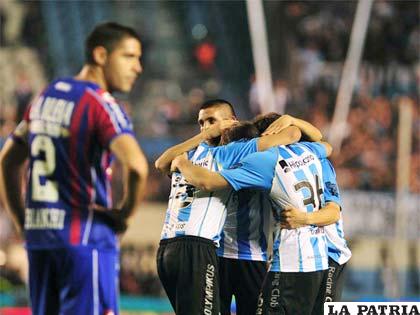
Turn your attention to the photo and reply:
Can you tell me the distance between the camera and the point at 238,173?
4.79m

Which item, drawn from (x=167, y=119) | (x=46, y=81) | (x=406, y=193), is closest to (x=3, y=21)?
(x=46, y=81)

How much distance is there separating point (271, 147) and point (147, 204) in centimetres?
1117

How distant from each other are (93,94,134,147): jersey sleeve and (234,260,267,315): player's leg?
1.78 meters

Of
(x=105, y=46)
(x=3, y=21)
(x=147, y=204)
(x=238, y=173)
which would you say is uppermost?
(x=3, y=21)

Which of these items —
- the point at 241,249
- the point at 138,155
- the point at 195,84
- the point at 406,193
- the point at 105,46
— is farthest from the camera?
the point at 195,84

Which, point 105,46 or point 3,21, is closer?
point 105,46

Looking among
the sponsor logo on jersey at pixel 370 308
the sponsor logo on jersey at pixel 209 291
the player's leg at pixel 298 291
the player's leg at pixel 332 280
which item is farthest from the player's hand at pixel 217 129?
the sponsor logo on jersey at pixel 370 308

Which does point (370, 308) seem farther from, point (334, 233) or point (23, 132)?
point (23, 132)

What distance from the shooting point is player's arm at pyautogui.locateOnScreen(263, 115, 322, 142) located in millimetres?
5086

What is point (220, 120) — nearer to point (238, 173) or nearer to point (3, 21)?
point (238, 173)

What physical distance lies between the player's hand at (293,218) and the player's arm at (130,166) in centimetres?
117

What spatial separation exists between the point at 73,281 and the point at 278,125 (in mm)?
1718

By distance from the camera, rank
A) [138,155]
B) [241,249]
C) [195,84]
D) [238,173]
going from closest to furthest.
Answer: [138,155], [238,173], [241,249], [195,84]

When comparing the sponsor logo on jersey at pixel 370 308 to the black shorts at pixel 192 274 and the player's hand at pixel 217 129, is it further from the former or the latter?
the player's hand at pixel 217 129
